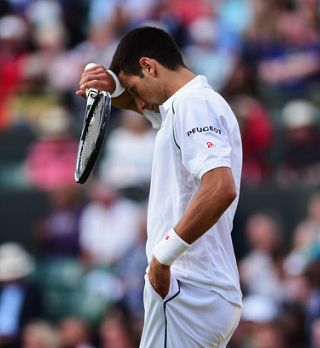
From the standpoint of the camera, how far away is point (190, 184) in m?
5.10

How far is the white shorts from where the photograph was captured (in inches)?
201

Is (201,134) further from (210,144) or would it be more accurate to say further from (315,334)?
(315,334)

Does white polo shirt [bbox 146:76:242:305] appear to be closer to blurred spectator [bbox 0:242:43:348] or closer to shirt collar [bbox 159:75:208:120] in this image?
shirt collar [bbox 159:75:208:120]

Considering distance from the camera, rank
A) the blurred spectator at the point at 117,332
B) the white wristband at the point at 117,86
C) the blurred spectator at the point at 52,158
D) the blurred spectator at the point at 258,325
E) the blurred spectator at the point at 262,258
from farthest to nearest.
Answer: the blurred spectator at the point at 52,158 < the blurred spectator at the point at 262,258 < the blurred spectator at the point at 117,332 < the blurred spectator at the point at 258,325 < the white wristband at the point at 117,86

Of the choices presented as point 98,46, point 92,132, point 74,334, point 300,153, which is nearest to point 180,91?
point 92,132

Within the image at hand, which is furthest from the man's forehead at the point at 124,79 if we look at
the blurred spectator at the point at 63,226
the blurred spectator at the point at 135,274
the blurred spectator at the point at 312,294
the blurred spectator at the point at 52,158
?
the blurred spectator at the point at 52,158

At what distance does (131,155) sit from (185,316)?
641 cm

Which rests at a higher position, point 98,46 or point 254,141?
point 98,46

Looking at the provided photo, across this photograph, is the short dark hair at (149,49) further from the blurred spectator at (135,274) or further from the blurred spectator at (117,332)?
the blurred spectator at (135,274)

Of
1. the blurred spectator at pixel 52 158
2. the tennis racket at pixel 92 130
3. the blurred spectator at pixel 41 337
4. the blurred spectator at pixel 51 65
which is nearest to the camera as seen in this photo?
the tennis racket at pixel 92 130

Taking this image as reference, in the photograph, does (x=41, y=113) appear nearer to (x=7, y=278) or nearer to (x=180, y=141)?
(x=7, y=278)

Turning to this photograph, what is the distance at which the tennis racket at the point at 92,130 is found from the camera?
516 cm

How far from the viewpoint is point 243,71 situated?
11727 millimetres

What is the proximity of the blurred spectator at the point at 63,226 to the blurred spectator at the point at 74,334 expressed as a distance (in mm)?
1205
